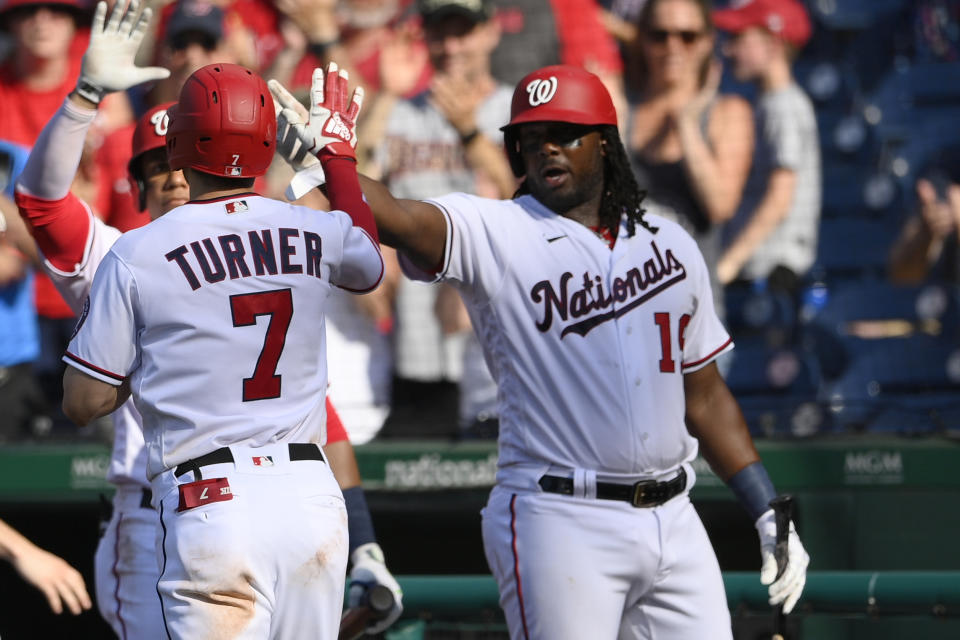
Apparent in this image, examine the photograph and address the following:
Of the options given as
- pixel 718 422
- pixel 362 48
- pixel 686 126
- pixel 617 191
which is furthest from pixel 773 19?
pixel 718 422

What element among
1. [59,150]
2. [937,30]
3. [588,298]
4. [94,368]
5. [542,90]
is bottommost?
[94,368]

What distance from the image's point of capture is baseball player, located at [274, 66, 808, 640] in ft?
9.07

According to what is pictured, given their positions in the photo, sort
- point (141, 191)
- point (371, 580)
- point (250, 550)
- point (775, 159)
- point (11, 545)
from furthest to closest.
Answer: point (775, 159)
point (141, 191)
point (371, 580)
point (11, 545)
point (250, 550)

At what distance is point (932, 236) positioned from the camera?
5.34 m

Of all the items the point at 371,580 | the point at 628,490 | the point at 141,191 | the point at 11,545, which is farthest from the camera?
the point at 141,191

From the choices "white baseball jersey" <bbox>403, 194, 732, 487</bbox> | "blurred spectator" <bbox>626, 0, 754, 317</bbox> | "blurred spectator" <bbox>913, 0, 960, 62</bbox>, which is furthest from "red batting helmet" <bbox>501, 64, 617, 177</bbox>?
"blurred spectator" <bbox>913, 0, 960, 62</bbox>

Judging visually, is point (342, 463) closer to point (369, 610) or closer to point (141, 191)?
point (369, 610)

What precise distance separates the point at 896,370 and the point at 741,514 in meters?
1.30

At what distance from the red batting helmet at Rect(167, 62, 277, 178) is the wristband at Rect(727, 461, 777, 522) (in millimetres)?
1397

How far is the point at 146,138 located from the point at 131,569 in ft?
3.50

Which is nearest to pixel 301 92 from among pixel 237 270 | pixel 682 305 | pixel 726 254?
pixel 726 254

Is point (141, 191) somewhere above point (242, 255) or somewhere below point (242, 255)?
above

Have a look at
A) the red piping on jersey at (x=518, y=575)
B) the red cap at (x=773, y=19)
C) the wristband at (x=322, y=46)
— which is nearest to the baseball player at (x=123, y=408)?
the red piping on jersey at (x=518, y=575)

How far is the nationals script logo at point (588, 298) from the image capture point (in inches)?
114
